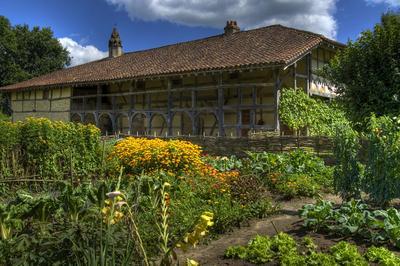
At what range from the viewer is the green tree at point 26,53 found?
151ft

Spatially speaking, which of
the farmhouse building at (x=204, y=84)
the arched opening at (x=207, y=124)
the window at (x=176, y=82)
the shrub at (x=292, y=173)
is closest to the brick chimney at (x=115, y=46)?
the farmhouse building at (x=204, y=84)

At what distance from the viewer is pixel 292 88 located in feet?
61.9

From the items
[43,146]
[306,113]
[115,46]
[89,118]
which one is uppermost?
[115,46]

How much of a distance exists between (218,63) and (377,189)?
42.1 ft

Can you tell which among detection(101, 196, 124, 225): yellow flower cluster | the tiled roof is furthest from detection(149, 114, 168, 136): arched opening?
detection(101, 196, 124, 225): yellow flower cluster

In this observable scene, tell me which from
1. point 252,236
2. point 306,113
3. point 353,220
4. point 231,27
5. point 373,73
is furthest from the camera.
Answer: point 231,27

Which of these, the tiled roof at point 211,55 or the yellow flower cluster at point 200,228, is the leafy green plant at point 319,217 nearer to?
the yellow flower cluster at point 200,228

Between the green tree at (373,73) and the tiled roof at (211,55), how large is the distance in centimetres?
299

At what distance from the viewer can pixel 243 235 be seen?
604cm

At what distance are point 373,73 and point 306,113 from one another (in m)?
5.46

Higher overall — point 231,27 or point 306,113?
point 231,27

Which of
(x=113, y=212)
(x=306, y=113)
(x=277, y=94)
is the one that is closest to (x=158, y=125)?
(x=277, y=94)

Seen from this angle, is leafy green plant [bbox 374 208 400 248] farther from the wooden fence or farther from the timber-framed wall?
the timber-framed wall

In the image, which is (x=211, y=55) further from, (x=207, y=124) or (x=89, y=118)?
(x=89, y=118)
